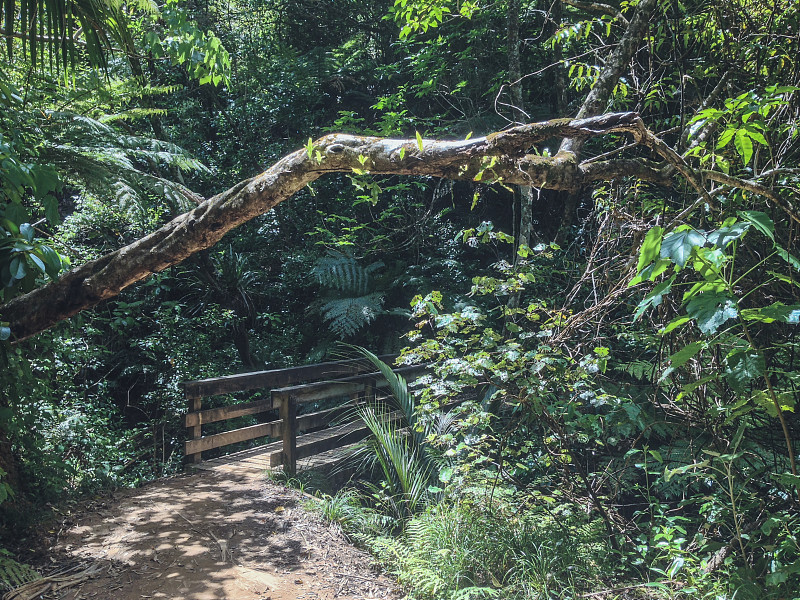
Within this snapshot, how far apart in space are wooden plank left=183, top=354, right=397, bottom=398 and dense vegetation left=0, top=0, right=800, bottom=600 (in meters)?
1.02

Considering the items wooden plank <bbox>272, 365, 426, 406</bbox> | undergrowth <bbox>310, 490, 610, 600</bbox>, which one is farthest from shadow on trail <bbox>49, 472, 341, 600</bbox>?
wooden plank <bbox>272, 365, 426, 406</bbox>

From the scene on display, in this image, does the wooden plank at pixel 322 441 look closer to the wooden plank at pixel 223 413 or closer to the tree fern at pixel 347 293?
the wooden plank at pixel 223 413

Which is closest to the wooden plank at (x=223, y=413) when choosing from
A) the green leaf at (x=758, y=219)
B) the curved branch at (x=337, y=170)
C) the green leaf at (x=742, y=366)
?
the curved branch at (x=337, y=170)

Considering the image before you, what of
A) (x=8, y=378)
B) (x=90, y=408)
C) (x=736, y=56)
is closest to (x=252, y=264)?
(x=90, y=408)

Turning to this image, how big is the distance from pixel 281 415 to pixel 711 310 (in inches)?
174

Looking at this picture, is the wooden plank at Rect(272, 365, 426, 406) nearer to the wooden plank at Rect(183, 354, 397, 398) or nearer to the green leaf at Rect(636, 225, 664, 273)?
the wooden plank at Rect(183, 354, 397, 398)

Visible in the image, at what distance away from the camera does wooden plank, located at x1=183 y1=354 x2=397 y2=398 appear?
18.4 feet

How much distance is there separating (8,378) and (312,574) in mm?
2556

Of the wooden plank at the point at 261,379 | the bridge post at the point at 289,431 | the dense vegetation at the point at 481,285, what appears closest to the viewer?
the dense vegetation at the point at 481,285

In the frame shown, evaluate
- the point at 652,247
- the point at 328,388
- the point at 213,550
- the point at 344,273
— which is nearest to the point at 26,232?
the point at 652,247

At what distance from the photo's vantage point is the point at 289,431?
209 inches

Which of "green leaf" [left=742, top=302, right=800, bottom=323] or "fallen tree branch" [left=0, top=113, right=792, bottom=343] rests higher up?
"fallen tree branch" [left=0, top=113, right=792, bottom=343]

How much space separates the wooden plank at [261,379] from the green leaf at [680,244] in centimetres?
453

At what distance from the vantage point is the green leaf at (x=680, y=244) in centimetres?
165
